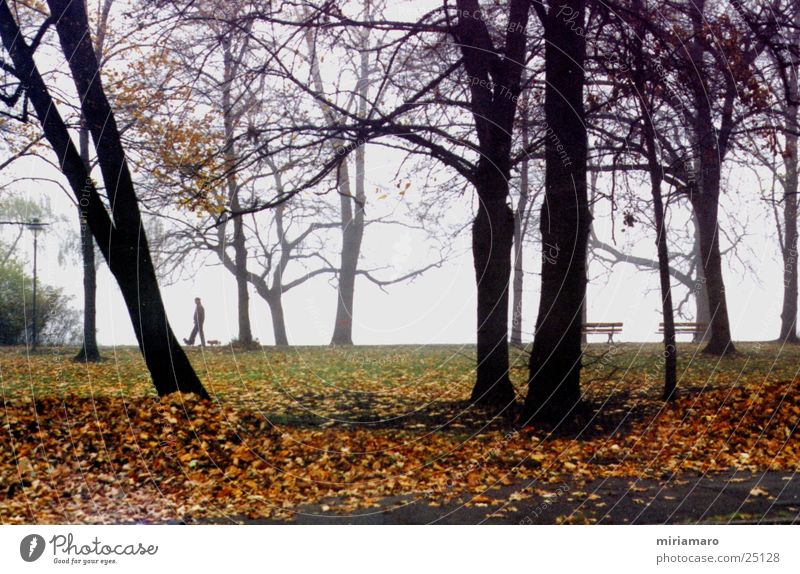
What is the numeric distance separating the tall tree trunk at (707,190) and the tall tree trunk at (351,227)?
364cm

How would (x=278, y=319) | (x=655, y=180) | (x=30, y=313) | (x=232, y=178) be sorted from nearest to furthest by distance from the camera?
(x=278, y=319)
(x=30, y=313)
(x=232, y=178)
(x=655, y=180)

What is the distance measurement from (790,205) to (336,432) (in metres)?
5.67

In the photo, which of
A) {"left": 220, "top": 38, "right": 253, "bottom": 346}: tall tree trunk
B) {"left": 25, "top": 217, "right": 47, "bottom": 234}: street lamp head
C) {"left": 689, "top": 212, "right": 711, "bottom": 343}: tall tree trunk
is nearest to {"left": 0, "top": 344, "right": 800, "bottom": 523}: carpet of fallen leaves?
{"left": 689, "top": 212, "right": 711, "bottom": 343}: tall tree trunk

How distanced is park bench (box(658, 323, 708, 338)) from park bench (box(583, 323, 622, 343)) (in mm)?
729

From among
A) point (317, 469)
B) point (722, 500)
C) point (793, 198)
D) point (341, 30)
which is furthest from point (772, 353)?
point (341, 30)

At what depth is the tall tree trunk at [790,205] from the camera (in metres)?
8.61

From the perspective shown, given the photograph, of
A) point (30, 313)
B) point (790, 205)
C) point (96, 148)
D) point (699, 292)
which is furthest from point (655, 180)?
point (30, 313)

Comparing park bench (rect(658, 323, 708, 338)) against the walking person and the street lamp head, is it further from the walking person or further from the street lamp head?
the street lamp head

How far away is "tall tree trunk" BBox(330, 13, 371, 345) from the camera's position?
8031 millimetres

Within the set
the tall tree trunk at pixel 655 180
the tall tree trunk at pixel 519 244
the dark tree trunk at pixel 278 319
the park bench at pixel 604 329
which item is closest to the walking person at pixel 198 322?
the dark tree trunk at pixel 278 319

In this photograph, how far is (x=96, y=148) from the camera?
8.18 metres

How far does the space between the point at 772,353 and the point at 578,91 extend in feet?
12.1

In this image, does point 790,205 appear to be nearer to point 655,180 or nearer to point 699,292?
point 699,292

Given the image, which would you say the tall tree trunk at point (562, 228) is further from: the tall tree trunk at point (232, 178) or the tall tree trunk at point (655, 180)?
the tall tree trunk at point (232, 178)
